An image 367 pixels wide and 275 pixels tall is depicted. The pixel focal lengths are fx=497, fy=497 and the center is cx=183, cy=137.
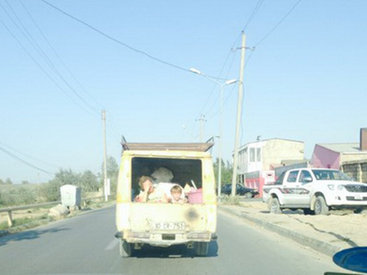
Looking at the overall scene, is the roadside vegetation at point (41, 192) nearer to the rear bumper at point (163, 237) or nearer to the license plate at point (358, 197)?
the license plate at point (358, 197)

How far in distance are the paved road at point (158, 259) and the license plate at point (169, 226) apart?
0.68 meters

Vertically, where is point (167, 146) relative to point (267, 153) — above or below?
below

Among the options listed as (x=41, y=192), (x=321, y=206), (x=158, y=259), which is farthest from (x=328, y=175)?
(x=41, y=192)

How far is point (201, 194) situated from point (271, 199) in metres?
11.8

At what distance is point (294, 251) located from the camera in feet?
36.9

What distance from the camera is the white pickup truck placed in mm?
17891

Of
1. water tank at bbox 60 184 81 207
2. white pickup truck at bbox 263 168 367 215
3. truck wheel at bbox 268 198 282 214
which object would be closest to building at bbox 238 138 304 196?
water tank at bbox 60 184 81 207

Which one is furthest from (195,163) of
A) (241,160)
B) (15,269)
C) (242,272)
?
(241,160)

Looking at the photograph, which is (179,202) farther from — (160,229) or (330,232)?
(330,232)

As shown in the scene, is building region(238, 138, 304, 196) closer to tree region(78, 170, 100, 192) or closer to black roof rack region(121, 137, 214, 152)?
tree region(78, 170, 100, 192)

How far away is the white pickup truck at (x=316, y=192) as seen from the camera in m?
17.9

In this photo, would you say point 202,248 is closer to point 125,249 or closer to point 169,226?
point 169,226

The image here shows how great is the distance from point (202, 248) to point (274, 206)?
462 inches

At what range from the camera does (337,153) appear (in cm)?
4447
